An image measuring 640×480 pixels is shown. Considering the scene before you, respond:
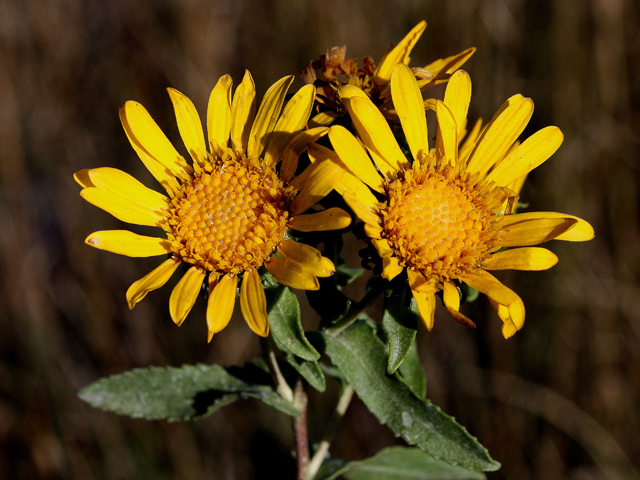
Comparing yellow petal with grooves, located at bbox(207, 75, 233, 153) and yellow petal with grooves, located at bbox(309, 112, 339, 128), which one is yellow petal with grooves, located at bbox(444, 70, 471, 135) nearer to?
yellow petal with grooves, located at bbox(309, 112, 339, 128)

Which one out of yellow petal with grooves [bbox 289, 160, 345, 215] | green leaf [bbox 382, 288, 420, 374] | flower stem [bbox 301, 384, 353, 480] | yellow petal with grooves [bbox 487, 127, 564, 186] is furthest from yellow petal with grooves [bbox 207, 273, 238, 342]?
yellow petal with grooves [bbox 487, 127, 564, 186]

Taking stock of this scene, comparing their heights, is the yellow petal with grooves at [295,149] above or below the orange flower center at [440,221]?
above

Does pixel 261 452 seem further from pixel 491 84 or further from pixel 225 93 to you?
pixel 491 84

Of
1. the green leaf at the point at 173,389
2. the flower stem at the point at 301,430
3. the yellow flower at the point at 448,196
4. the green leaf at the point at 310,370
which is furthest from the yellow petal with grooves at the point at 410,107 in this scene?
the green leaf at the point at 173,389

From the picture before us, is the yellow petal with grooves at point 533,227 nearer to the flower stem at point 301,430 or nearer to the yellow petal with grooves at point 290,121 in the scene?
the yellow petal with grooves at point 290,121

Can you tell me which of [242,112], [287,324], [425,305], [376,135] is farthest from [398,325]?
[242,112]

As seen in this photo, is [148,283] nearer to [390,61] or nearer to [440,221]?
[440,221]
